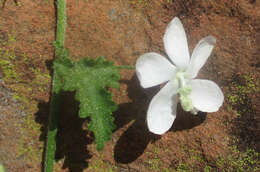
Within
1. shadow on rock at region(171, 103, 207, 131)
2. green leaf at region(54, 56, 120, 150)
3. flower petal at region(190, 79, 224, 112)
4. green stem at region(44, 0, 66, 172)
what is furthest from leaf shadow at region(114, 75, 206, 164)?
green stem at region(44, 0, 66, 172)

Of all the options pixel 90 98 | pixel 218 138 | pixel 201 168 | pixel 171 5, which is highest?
pixel 171 5

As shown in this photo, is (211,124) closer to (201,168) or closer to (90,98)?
(201,168)

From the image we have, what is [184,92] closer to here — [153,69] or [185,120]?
[153,69]

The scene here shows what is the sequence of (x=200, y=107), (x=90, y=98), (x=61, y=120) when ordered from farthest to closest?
1. (x=61, y=120)
2. (x=200, y=107)
3. (x=90, y=98)

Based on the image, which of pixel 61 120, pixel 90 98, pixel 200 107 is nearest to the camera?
pixel 90 98

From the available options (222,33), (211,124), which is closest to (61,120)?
(211,124)

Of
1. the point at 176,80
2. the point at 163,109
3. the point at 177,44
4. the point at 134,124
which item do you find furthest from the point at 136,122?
the point at 177,44

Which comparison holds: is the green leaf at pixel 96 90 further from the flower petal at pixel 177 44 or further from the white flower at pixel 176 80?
the flower petal at pixel 177 44
